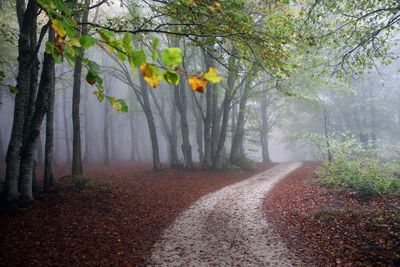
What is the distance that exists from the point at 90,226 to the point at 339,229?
7.10 meters

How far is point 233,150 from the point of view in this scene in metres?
23.6

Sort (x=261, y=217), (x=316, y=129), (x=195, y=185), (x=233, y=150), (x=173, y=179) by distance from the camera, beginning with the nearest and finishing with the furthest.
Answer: (x=261, y=217)
(x=195, y=185)
(x=173, y=179)
(x=233, y=150)
(x=316, y=129)

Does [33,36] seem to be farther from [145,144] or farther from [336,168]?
[145,144]

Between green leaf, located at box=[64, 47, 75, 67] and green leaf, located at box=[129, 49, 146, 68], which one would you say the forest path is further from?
green leaf, located at box=[129, 49, 146, 68]

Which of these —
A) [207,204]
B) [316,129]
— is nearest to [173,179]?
[207,204]

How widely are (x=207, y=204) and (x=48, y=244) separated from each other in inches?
250

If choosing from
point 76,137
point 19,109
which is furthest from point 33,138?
point 76,137

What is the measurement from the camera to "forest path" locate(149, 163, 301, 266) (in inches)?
260

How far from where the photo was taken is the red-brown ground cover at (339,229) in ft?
20.7

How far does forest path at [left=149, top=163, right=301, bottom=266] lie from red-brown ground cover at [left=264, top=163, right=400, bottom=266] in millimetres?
480

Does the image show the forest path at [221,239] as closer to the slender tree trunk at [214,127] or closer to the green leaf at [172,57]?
the green leaf at [172,57]

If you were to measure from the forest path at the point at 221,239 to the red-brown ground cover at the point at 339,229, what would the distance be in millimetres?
480

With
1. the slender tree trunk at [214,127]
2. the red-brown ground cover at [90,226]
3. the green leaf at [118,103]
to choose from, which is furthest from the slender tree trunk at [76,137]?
the green leaf at [118,103]

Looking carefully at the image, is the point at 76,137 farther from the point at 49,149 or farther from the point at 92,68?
the point at 92,68
